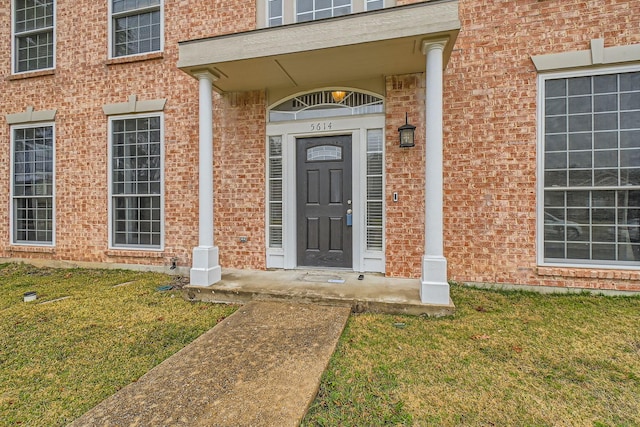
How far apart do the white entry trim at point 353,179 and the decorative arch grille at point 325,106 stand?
4.3 inches

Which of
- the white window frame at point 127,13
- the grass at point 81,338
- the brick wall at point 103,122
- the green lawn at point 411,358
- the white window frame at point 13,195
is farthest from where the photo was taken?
the white window frame at point 13,195

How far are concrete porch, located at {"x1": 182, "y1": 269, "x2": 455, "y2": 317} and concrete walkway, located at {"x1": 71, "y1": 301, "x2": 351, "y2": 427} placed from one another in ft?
1.36

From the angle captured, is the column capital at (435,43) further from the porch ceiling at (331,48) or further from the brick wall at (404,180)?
the brick wall at (404,180)

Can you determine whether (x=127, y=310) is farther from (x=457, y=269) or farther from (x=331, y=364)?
(x=457, y=269)

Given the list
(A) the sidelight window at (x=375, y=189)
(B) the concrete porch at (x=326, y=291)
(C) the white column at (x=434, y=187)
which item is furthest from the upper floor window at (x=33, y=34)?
(C) the white column at (x=434, y=187)

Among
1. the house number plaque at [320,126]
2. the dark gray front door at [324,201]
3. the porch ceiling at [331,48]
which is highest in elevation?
the porch ceiling at [331,48]

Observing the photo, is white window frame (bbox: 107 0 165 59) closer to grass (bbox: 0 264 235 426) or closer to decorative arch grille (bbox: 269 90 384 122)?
decorative arch grille (bbox: 269 90 384 122)

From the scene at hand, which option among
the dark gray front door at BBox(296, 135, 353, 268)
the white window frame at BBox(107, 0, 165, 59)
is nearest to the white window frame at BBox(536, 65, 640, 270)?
the dark gray front door at BBox(296, 135, 353, 268)

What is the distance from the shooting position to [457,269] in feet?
14.6

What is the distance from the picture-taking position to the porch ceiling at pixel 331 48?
3.41m

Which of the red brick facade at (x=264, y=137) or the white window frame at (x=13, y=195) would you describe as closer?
the red brick facade at (x=264, y=137)

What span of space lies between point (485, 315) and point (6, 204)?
887cm

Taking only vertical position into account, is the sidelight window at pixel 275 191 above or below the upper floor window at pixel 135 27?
below

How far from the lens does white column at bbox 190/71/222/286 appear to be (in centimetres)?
424
